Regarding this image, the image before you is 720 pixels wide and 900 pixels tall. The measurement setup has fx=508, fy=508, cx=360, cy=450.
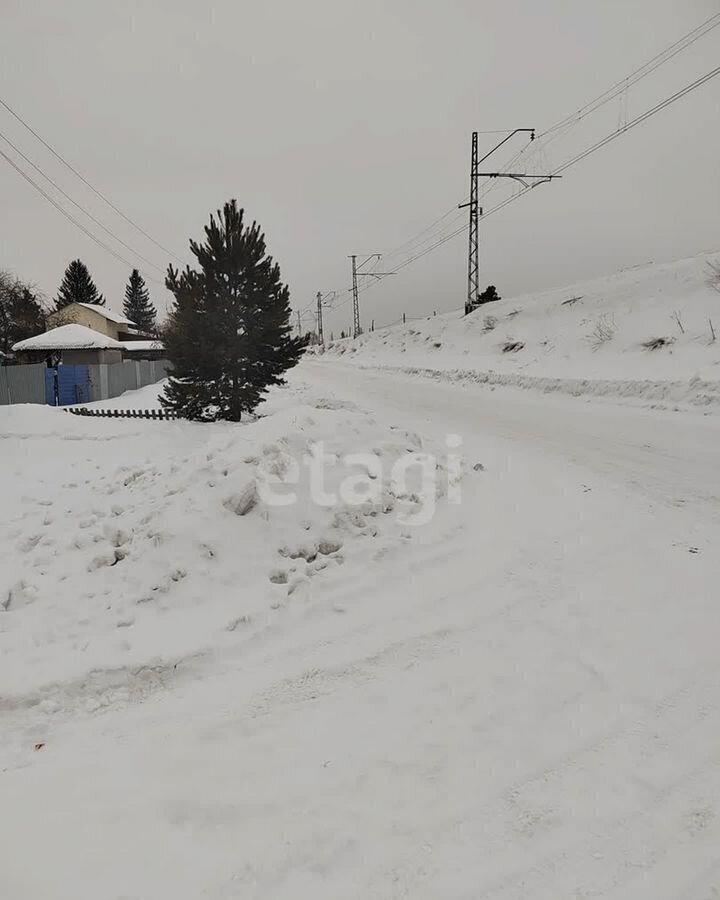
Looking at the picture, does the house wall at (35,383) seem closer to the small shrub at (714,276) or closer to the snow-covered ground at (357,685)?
the snow-covered ground at (357,685)

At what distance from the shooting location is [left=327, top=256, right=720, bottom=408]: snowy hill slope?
1372 cm

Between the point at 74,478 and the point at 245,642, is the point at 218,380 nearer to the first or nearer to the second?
the point at 74,478

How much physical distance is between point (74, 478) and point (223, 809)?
7403 millimetres

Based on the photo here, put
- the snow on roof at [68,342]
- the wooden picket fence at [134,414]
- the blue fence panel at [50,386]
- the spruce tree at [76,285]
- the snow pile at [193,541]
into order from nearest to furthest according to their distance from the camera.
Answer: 1. the snow pile at [193,541]
2. the wooden picket fence at [134,414]
3. the blue fence panel at [50,386]
4. the snow on roof at [68,342]
5. the spruce tree at [76,285]

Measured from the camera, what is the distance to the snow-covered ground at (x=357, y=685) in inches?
78.8

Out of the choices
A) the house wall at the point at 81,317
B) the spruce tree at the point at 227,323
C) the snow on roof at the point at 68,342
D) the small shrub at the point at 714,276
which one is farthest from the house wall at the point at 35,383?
the house wall at the point at 81,317

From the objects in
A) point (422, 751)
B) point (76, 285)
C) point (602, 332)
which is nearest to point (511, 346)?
point (602, 332)

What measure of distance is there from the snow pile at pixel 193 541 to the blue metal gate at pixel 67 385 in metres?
14.4

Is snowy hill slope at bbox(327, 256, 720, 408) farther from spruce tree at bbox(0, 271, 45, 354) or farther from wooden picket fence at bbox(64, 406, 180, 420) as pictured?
spruce tree at bbox(0, 271, 45, 354)

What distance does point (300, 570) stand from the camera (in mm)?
4438

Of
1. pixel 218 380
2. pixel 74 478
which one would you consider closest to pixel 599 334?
pixel 218 380

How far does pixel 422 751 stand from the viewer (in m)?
2.53

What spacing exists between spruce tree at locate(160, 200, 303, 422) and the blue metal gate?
350 inches

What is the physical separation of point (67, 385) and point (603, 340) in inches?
820
